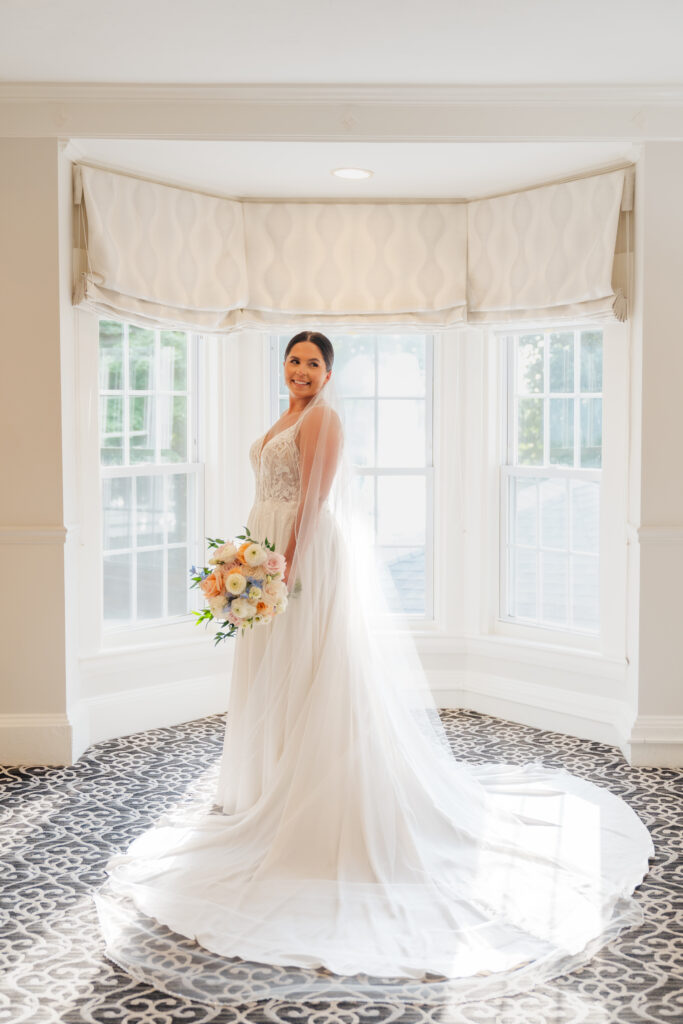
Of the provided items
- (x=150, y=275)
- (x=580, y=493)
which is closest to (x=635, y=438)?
(x=580, y=493)

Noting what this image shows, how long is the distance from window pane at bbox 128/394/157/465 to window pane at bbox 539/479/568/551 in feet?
6.81

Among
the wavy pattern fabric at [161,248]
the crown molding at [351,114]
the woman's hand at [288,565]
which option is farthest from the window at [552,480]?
the woman's hand at [288,565]

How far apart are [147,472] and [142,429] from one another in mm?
224

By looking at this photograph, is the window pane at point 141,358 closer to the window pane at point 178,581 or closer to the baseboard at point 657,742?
the window pane at point 178,581

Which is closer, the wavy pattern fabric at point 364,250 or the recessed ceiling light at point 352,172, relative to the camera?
the recessed ceiling light at point 352,172

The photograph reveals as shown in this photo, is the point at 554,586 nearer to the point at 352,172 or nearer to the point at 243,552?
the point at 352,172

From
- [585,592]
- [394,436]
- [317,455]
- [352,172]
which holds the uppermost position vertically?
[352,172]

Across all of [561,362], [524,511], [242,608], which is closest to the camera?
[242,608]

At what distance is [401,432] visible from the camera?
5.59m

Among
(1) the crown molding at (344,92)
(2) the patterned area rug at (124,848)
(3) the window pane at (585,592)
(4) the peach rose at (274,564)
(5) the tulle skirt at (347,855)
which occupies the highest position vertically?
(1) the crown molding at (344,92)

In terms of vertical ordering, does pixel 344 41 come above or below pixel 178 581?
above

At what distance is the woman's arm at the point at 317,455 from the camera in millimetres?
3494

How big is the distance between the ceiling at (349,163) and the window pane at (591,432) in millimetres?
1135

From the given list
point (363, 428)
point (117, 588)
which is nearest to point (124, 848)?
point (117, 588)
